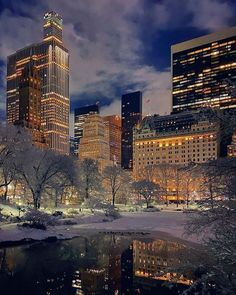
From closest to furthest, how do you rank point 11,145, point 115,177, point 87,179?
point 11,145, point 87,179, point 115,177

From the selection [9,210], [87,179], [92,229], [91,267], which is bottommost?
[92,229]

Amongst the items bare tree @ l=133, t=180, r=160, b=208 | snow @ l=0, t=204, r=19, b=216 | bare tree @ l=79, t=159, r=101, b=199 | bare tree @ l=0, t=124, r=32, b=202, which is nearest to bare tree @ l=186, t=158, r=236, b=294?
bare tree @ l=0, t=124, r=32, b=202

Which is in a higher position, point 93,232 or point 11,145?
point 11,145

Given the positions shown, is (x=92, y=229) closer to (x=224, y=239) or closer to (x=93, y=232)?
(x=93, y=232)

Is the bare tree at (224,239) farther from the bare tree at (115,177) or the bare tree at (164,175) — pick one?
the bare tree at (164,175)

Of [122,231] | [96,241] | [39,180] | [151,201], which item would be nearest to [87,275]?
[96,241]

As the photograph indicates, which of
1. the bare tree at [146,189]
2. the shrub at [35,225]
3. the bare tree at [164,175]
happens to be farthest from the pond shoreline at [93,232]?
the bare tree at [164,175]

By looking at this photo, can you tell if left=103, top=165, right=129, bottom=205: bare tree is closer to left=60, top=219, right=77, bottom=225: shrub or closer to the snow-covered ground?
the snow-covered ground

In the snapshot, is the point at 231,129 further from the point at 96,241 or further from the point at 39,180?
the point at 39,180

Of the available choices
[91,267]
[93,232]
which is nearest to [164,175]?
[93,232]

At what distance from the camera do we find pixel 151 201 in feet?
390

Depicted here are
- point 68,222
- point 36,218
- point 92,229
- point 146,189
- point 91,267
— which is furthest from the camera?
point 146,189

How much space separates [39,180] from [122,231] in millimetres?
24961

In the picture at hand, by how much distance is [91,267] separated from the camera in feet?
94.0
